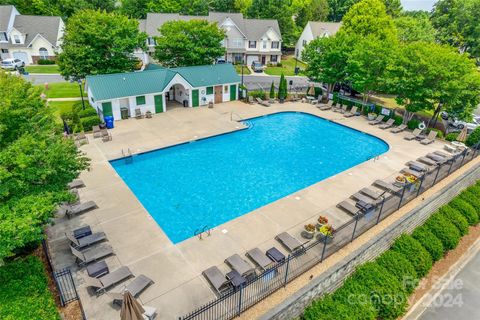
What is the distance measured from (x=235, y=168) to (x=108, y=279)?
40.8ft

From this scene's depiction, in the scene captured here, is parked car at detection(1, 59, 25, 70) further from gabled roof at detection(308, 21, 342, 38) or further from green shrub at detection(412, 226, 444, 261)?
green shrub at detection(412, 226, 444, 261)

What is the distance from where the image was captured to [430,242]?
15.8 meters

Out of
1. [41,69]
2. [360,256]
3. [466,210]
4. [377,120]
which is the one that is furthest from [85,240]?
[41,69]

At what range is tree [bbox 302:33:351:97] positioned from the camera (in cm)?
3425

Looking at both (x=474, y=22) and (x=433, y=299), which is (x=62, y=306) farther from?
(x=474, y=22)

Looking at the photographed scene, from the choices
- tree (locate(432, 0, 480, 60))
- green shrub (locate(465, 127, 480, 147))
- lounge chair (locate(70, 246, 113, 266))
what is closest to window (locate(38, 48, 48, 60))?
lounge chair (locate(70, 246, 113, 266))

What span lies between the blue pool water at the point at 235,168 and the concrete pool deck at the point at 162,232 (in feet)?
3.43

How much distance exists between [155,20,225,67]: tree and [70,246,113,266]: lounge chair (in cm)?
2792

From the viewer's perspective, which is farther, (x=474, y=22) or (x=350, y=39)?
(x=474, y=22)

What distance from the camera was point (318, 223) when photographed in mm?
15375

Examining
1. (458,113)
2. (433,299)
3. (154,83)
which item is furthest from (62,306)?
(458,113)

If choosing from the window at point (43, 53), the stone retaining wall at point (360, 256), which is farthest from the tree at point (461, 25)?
the window at point (43, 53)

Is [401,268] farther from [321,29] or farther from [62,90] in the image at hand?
[321,29]

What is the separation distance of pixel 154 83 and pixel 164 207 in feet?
57.4
